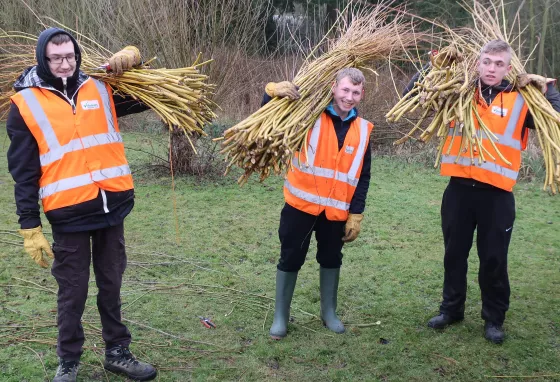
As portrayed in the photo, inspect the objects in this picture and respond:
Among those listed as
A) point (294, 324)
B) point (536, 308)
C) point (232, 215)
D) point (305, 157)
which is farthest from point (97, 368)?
point (232, 215)

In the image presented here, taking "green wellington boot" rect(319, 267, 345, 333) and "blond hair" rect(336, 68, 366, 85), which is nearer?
"blond hair" rect(336, 68, 366, 85)

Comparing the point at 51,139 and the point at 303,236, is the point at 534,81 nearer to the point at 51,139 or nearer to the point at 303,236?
the point at 303,236

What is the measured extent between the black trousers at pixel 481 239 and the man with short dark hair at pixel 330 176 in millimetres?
584

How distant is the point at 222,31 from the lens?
318 inches

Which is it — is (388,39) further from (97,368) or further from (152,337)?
(97,368)

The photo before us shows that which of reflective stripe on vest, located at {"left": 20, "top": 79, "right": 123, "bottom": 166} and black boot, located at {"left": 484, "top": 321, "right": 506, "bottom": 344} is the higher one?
reflective stripe on vest, located at {"left": 20, "top": 79, "right": 123, "bottom": 166}

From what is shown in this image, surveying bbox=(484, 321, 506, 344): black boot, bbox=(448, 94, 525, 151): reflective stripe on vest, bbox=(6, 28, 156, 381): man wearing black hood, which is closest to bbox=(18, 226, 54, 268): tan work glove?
bbox=(6, 28, 156, 381): man wearing black hood

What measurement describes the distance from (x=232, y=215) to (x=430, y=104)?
377cm

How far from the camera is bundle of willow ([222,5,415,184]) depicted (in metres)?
3.25

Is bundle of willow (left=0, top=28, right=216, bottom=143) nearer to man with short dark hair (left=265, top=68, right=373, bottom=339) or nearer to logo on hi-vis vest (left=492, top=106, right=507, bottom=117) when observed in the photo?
man with short dark hair (left=265, top=68, right=373, bottom=339)

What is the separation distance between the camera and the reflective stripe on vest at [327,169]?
349 cm

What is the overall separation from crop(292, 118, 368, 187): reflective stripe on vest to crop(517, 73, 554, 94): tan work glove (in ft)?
3.02

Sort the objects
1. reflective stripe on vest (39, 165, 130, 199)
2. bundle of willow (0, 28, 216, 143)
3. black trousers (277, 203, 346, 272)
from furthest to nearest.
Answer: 1. black trousers (277, 203, 346, 272)
2. bundle of willow (0, 28, 216, 143)
3. reflective stripe on vest (39, 165, 130, 199)

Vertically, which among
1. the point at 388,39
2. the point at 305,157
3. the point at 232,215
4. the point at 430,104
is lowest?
the point at 232,215
